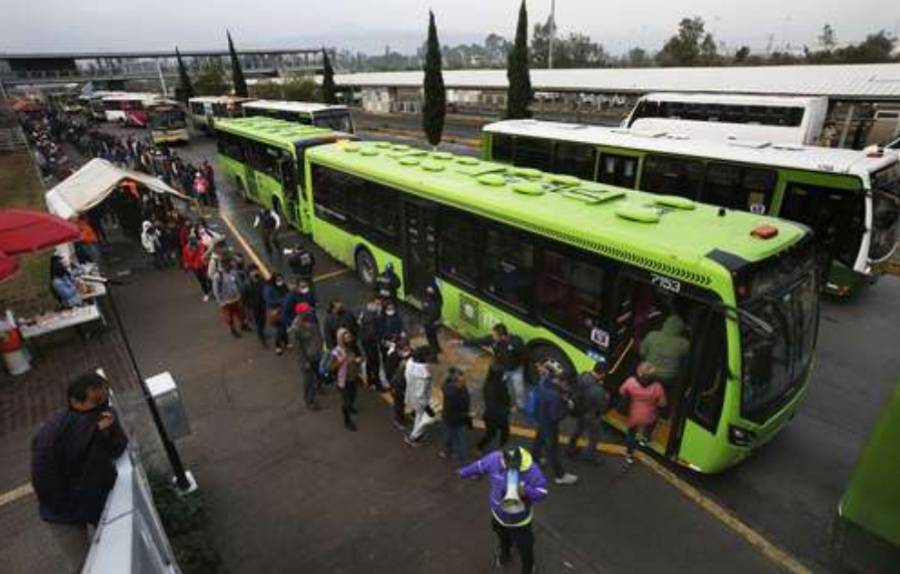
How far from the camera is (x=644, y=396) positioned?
6.02 m

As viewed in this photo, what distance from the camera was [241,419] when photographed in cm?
805

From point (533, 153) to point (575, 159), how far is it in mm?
1814

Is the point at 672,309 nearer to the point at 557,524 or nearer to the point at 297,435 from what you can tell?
the point at 557,524

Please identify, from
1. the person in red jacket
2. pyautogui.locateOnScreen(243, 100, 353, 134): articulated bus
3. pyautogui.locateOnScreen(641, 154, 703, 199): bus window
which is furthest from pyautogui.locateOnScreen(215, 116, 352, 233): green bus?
pyautogui.locateOnScreen(641, 154, 703, 199): bus window

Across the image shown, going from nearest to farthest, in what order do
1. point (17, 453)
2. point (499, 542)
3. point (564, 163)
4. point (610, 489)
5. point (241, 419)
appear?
1. point (499, 542)
2. point (610, 489)
3. point (17, 453)
4. point (241, 419)
5. point (564, 163)

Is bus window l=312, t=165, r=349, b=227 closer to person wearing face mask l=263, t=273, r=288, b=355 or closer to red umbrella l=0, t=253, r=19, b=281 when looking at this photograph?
person wearing face mask l=263, t=273, r=288, b=355

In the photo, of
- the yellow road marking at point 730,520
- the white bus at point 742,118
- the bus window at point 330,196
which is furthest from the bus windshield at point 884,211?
the bus window at point 330,196

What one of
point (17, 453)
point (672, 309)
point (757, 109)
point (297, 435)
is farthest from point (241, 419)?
point (757, 109)

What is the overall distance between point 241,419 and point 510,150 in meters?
12.4

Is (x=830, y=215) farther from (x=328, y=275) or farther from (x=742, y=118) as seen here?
(x=328, y=275)

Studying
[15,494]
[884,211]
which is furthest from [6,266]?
[884,211]

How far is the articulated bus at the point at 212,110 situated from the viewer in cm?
3659

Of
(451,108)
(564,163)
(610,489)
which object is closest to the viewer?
(610,489)

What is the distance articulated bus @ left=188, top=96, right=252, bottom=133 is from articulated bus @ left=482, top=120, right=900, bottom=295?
30571 mm
